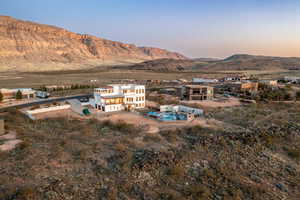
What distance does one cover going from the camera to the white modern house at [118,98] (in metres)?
32.7

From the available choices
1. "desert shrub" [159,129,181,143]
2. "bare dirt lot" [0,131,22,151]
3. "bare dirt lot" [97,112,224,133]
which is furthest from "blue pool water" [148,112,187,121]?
"bare dirt lot" [0,131,22,151]

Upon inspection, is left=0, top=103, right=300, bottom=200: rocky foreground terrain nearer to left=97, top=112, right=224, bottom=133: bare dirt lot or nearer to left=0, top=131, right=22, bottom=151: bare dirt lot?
left=0, top=131, right=22, bottom=151: bare dirt lot

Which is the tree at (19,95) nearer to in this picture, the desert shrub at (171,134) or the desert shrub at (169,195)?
the desert shrub at (171,134)

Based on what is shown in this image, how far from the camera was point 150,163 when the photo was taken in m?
15.0

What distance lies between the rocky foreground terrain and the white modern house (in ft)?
28.0

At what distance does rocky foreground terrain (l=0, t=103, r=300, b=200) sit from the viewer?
12.0 metres

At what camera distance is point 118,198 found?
37.7 ft

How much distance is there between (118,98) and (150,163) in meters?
19.9

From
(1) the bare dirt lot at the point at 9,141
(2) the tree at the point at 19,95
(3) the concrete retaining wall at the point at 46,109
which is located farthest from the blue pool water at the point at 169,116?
(2) the tree at the point at 19,95

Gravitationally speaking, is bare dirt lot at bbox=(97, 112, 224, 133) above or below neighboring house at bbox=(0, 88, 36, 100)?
below

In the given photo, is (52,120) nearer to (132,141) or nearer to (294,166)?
(132,141)

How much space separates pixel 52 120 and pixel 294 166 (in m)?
26.3

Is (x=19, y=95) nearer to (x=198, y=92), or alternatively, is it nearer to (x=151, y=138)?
(x=151, y=138)

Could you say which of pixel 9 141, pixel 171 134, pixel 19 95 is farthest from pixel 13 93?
pixel 171 134
